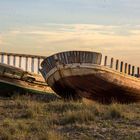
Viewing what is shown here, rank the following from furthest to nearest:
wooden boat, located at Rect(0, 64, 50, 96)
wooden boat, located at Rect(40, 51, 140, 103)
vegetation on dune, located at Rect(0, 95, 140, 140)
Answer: wooden boat, located at Rect(0, 64, 50, 96) → wooden boat, located at Rect(40, 51, 140, 103) → vegetation on dune, located at Rect(0, 95, 140, 140)

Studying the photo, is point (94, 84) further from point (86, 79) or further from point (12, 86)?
point (12, 86)

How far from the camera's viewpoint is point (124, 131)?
35.4 ft

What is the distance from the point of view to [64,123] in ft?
38.9

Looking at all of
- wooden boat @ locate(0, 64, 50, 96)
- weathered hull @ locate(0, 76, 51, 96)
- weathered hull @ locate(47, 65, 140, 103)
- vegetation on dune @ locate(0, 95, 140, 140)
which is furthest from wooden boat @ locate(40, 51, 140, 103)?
vegetation on dune @ locate(0, 95, 140, 140)

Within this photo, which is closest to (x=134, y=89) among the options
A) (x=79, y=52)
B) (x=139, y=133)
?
(x=79, y=52)

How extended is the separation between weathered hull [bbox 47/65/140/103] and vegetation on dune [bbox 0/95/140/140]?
235 centimetres

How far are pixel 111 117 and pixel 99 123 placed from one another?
118 cm

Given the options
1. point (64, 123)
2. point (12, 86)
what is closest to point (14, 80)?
point (12, 86)

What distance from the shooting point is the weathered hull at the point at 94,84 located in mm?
17398

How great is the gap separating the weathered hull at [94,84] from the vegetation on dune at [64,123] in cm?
235

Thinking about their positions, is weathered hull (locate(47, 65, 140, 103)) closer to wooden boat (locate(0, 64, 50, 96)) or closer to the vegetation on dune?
wooden boat (locate(0, 64, 50, 96))

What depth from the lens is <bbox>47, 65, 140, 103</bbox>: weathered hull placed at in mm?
17398

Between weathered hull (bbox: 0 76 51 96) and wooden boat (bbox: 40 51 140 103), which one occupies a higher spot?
wooden boat (bbox: 40 51 140 103)

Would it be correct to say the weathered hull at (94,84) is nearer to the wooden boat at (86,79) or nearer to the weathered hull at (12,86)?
the wooden boat at (86,79)
